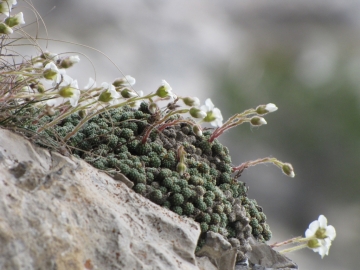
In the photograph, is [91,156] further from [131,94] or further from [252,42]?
[252,42]

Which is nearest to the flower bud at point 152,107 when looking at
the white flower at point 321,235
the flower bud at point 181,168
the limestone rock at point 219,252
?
the flower bud at point 181,168

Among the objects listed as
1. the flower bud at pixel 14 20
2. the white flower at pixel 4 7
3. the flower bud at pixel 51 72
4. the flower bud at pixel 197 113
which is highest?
the flower bud at pixel 197 113

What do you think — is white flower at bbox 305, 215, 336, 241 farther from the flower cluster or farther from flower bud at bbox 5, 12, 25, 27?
flower bud at bbox 5, 12, 25, 27

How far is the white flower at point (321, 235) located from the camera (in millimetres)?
1414

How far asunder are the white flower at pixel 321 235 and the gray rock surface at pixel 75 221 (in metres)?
0.41

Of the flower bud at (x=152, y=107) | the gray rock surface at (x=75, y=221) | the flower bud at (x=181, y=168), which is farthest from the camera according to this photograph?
the flower bud at (x=152, y=107)

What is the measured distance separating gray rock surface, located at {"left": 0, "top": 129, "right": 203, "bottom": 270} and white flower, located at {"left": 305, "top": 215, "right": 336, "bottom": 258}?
41 centimetres

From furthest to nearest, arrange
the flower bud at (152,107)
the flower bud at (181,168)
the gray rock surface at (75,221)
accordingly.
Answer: the flower bud at (152,107) < the flower bud at (181,168) < the gray rock surface at (75,221)

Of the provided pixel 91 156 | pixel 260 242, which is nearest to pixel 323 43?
pixel 260 242

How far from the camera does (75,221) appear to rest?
3.10ft

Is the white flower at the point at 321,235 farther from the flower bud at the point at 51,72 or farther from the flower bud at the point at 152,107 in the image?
the flower bud at the point at 51,72

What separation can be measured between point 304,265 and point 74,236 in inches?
91.5

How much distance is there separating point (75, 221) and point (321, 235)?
0.83 m

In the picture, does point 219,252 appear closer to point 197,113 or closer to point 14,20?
point 197,113
